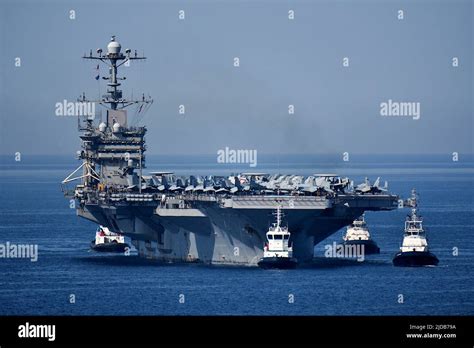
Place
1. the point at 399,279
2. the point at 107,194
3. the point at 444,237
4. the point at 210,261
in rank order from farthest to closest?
the point at 444,237 → the point at 107,194 → the point at 210,261 → the point at 399,279

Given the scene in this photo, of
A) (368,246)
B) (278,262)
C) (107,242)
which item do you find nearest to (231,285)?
(278,262)

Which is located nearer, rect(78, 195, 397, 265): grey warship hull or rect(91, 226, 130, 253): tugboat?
rect(78, 195, 397, 265): grey warship hull

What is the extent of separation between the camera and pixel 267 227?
62.9 meters

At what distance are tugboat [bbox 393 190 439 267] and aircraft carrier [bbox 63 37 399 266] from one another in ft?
4.93

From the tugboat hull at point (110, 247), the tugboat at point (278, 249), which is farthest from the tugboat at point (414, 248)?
the tugboat hull at point (110, 247)

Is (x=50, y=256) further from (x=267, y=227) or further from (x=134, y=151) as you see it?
(x=267, y=227)

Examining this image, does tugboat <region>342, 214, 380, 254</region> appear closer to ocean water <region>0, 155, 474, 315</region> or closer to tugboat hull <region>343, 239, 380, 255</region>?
tugboat hull <region>343, 239, 380, 255</region>

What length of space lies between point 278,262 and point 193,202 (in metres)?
5.46

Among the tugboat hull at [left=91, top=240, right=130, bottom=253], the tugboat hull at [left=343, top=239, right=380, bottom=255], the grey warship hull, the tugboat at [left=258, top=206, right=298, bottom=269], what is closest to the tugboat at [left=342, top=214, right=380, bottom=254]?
the tugboat hull at [left=343, top=239, right=380, bottom=255]

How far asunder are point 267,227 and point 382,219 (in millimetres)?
44862

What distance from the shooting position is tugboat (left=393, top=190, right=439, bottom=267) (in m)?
65.5
